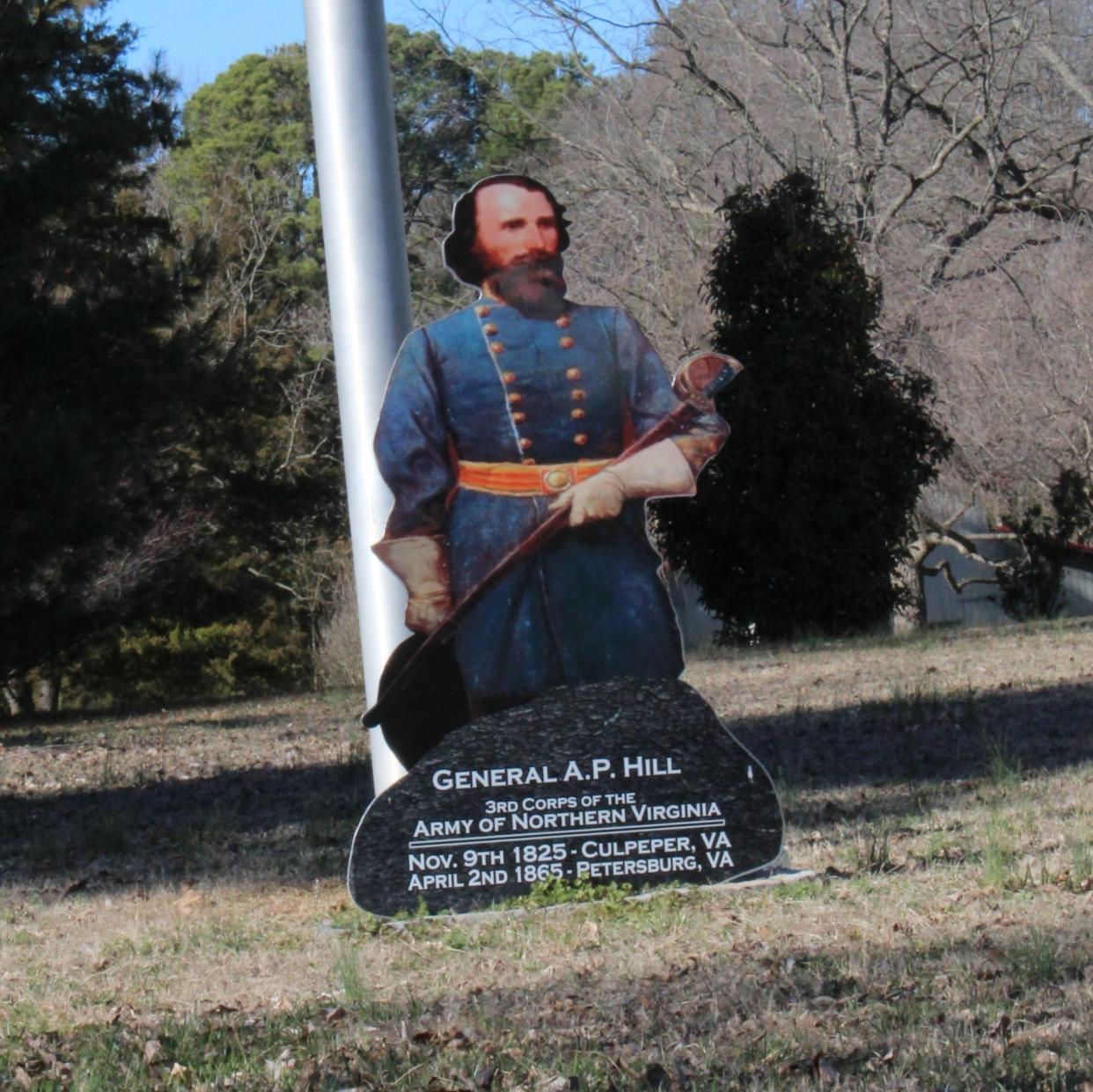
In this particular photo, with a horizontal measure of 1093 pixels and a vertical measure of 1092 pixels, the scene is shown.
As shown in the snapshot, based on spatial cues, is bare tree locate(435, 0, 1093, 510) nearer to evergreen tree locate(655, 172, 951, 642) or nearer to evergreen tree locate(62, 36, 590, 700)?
evergreen tree locate(62, 36, 590, 700)

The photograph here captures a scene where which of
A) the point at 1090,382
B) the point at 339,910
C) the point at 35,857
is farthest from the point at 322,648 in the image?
the point at 339,910

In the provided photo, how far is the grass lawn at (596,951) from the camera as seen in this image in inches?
175

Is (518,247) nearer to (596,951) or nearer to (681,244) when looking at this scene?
(596,951)

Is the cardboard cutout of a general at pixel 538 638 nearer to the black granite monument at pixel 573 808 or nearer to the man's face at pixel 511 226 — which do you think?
the black granite monument at pixel 573 808

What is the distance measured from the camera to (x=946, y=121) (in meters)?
30.7

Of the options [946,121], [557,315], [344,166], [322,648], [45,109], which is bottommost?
[322,648]

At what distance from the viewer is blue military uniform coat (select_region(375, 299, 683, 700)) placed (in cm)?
664

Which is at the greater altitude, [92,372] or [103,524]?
[92,372]

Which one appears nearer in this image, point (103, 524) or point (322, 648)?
point (103, 524)

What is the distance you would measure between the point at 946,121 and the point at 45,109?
21550 millimetres

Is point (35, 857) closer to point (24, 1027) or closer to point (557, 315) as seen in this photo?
point (24, 1027)

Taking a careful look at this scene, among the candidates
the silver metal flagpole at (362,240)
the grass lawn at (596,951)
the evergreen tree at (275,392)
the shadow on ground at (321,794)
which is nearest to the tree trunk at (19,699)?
the evergreen tree at (275,392)

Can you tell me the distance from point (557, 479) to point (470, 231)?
117cm

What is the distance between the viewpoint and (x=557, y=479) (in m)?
6.62
